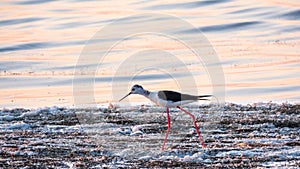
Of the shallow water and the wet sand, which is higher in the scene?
the shallow water

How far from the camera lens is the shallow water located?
918 inches

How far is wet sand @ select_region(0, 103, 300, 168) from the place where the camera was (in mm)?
12398

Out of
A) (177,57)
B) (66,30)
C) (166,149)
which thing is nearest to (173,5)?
(66,30)

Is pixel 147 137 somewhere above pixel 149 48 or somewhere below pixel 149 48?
below

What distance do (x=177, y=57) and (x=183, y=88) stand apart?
724 cm

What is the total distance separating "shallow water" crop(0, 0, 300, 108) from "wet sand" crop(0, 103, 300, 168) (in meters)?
3.43

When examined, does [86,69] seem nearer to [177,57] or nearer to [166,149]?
[177,57]

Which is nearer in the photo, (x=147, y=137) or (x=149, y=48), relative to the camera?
(x=147, y=137)

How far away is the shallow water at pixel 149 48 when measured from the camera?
918 inches

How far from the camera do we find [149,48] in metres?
33.0

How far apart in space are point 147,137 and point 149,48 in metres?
18.4

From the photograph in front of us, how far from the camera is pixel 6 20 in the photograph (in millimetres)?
41594

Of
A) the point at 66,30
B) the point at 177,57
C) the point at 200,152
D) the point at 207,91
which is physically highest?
the point at 66,30

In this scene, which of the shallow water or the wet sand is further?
the shallow water
